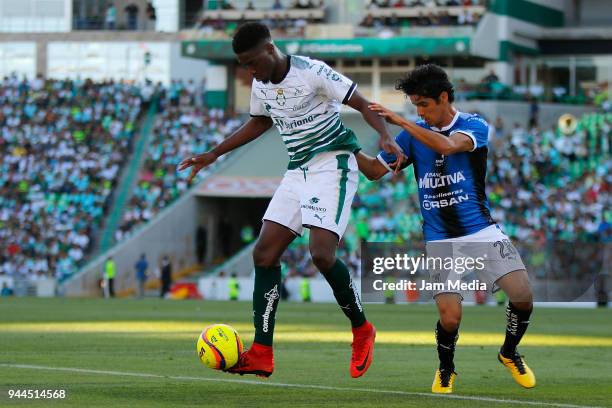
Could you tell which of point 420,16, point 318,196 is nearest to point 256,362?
point 318,196

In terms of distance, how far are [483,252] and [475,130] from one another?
939mm

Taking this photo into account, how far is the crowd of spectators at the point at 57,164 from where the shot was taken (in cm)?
4469

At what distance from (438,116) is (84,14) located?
5421 centimetres

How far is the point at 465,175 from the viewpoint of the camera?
10.4 meters

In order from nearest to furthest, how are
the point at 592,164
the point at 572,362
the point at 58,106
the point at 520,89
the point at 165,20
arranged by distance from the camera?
the point at 572,362 → the point at 592,164 → the point at 520,89 → the point at 58,106 → the point at 165,20

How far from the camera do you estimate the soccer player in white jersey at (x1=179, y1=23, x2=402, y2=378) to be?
33.8ft

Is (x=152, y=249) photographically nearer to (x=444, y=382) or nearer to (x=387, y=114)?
(x=444, y=382)

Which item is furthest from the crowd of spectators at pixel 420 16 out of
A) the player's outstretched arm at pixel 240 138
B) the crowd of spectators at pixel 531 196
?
the player's outstretched arm at pixel 240 138

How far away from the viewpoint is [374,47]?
168 ft

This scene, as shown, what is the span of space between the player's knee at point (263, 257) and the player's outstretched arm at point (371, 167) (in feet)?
3.22

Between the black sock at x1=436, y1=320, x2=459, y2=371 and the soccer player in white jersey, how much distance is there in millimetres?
546

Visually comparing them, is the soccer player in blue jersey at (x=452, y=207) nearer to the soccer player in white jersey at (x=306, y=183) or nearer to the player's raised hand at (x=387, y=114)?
the soccer player in white jersey at (x=306, y=183)

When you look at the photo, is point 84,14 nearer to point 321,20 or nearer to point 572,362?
point 321,20

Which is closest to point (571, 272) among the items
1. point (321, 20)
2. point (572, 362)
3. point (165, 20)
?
point (572, 362)
